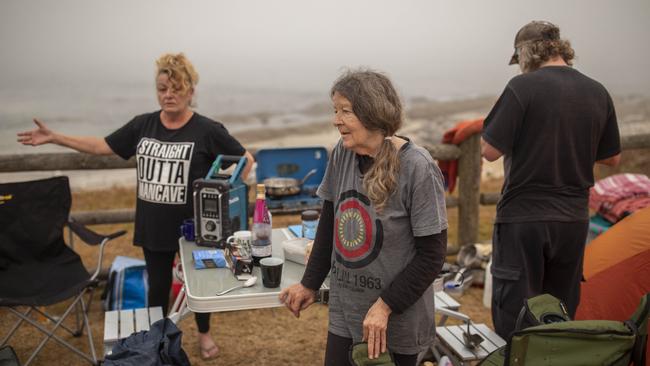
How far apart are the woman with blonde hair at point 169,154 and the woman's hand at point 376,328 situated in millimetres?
1523

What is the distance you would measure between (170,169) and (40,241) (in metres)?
1.17

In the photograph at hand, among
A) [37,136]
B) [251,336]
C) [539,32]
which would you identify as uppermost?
[539,32]

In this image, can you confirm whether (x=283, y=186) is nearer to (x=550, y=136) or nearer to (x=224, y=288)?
(x=224, y=288)

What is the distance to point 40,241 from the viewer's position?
347 centimetres

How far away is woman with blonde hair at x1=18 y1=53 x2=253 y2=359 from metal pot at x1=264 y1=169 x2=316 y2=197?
600 millimetres

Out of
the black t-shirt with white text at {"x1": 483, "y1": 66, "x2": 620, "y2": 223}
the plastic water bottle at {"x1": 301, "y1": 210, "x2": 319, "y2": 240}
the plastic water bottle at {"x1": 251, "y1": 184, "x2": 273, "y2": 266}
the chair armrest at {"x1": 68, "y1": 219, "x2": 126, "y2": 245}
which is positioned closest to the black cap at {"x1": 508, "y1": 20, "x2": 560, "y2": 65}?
the black t-shirt with white text at {"x1": 483, "y1": 66, "x2": 620, "y2": 223}

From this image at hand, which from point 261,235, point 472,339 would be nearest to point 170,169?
point 261,235

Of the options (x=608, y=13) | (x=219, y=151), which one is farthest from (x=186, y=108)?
(x=608, y=13)

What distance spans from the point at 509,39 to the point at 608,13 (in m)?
2.31

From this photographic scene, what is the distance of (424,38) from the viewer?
12016 millimetres

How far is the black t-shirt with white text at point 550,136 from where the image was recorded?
2.41 meters

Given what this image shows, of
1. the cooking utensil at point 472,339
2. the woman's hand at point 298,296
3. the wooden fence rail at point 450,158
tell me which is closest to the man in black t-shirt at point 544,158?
the cooking utensil at point 472,339

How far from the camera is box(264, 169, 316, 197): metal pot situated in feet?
12.1

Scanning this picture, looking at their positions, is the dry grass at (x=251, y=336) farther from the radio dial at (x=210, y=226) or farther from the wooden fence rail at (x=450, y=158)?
the radio dial at (x=210, y=226)
